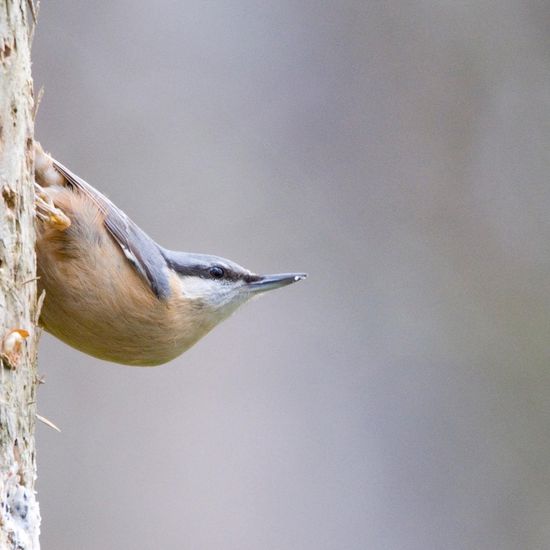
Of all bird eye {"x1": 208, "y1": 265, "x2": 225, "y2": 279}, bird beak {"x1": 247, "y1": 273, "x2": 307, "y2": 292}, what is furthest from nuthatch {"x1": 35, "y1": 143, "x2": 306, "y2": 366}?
bird beak {"x1": 247, "y1": 273, "x2": 307, "y2": 292}

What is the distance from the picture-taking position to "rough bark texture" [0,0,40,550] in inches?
80.4

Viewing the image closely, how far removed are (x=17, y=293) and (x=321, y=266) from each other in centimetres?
352

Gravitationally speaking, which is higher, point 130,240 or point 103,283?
point 130,240

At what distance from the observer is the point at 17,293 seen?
213 cm

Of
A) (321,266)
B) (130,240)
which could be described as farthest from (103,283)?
(321,266)

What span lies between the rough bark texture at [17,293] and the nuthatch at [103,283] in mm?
305

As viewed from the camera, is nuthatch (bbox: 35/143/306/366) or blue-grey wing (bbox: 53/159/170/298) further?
blue-grey wing (bbox: 53/159/170/298)

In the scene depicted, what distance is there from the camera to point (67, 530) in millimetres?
4602

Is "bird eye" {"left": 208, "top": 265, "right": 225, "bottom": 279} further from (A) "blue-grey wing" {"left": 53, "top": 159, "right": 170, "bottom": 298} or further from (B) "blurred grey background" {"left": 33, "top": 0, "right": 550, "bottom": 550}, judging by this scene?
(B) "blurred grey background" {"left": 33, "top": 0, "right": 550, "bottom": 550}

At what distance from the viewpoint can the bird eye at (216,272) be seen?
3250 millimetres

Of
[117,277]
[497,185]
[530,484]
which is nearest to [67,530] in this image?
[117,277]

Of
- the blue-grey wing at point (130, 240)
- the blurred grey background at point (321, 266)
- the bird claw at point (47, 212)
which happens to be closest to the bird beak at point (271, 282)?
the blue-grey wing at point (130, 240)

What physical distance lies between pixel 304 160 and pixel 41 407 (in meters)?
2.45

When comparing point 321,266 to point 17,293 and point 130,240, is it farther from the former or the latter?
point 17,293
